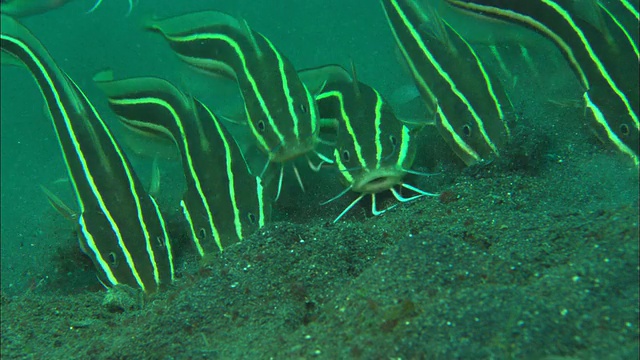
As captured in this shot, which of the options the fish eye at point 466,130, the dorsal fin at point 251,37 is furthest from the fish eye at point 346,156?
the dorsal fin at point 251,37

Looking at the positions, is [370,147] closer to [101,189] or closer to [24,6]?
[101,189]

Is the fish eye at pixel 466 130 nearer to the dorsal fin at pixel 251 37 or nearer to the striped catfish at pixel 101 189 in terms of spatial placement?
the dorsal fin at pixel 251 37

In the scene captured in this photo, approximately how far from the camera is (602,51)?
3516 millimetres

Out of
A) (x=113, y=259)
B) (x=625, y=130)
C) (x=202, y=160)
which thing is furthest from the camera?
(x=202, y=160)

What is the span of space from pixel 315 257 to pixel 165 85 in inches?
115

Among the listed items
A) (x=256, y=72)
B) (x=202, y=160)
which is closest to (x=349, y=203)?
(x=202, y=160)

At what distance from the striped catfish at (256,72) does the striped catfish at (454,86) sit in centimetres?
118

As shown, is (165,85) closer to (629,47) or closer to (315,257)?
(315,257)

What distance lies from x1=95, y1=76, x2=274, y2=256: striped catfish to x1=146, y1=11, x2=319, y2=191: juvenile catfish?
0.37 m

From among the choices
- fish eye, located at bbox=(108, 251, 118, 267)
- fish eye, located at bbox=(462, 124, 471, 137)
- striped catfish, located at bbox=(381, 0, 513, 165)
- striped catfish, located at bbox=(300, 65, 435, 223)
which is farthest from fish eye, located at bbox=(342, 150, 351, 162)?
fish eye, located at bbox=(108, 251, 118, 267)

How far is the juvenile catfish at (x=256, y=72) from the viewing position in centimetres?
Result: 406

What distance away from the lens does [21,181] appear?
9.31 m

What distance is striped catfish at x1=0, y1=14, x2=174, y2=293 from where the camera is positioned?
337 cm

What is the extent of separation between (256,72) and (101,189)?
182cm
